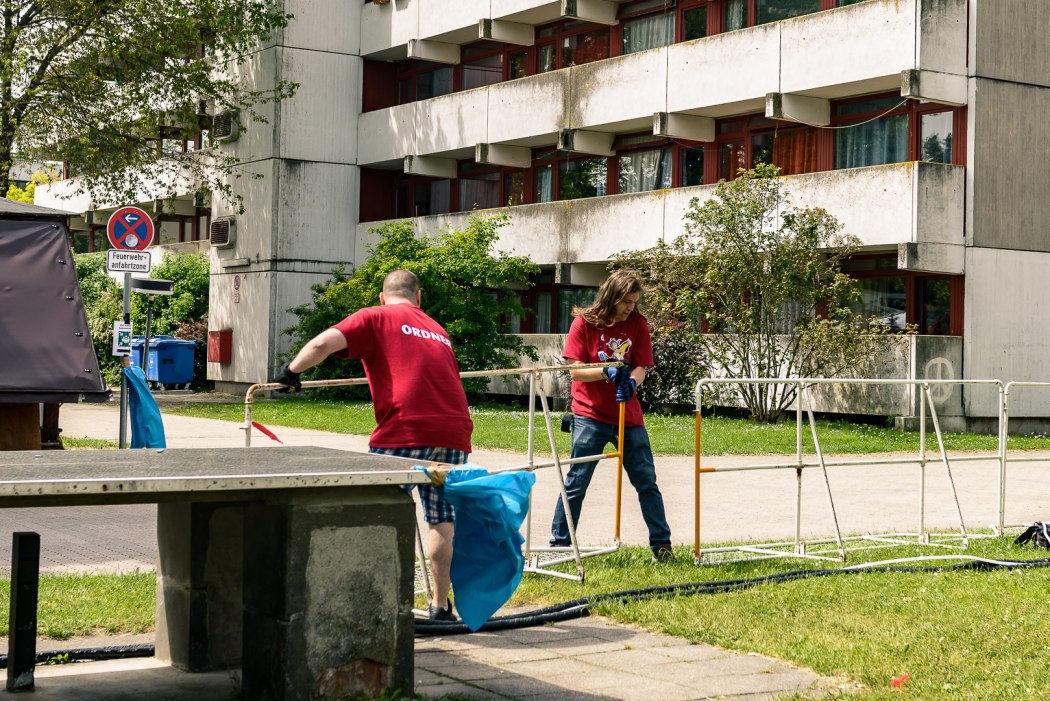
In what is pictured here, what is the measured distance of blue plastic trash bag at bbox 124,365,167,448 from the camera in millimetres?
10516

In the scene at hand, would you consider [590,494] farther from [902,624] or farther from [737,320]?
[737,320]

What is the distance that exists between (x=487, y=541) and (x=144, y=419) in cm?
527

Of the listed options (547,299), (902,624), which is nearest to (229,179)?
(547,299)

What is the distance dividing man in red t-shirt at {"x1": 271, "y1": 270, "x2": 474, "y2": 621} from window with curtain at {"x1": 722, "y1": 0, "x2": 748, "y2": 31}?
76.7 feet

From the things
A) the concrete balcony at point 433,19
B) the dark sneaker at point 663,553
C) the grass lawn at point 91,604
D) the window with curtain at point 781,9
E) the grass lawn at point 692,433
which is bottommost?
the grass lawn at point 91,604

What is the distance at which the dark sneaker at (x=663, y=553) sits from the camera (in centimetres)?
900

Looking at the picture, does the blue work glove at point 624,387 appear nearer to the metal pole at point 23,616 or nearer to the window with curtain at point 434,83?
the metal pole at point 23,616

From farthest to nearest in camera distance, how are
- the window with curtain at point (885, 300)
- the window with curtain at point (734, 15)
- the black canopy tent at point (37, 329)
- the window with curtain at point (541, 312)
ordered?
the window with curtain at point (541, 312), the window with curtain at point (734, 15), the window with curtain at point (885, 300), the black canopy tent at point (37, 329)

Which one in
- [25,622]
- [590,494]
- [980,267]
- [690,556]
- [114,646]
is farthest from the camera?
[980,267]

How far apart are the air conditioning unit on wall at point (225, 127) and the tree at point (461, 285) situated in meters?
6.11

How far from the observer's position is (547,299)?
113 feet

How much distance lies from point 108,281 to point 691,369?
74.8ft

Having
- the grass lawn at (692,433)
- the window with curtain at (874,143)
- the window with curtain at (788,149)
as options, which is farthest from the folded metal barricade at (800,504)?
the window with curtain at (788,149)

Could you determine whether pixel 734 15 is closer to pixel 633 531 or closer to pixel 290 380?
pixel 633 531
